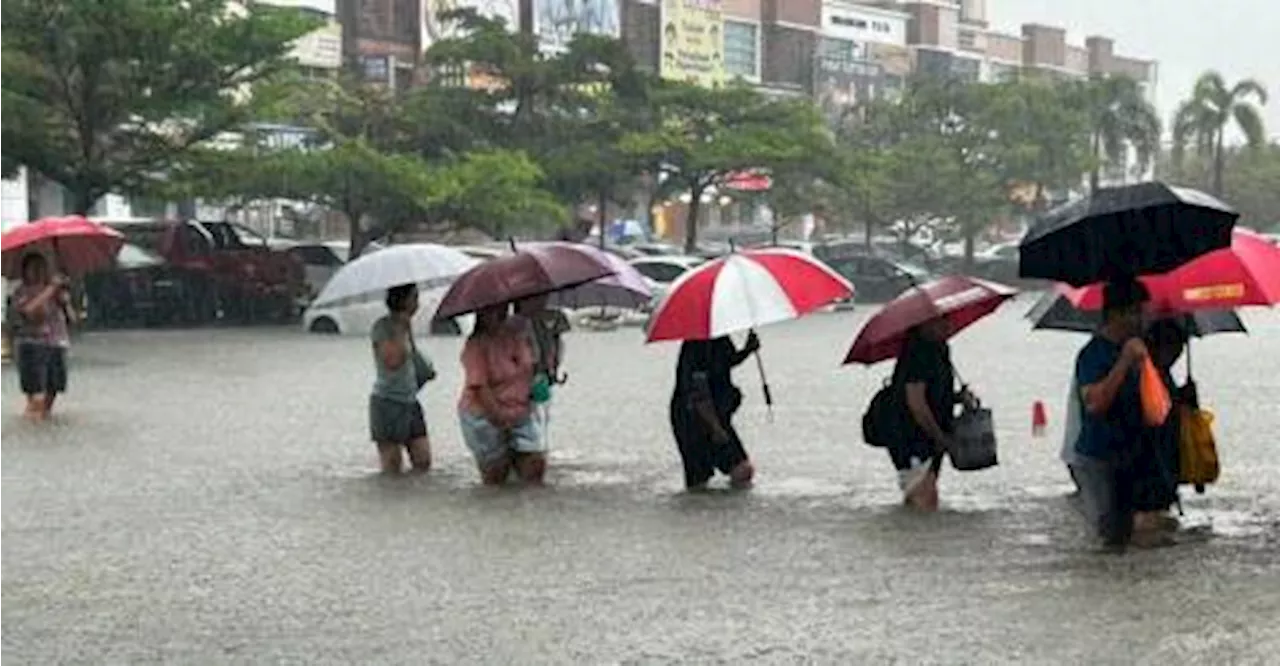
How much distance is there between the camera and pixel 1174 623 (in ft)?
27.1

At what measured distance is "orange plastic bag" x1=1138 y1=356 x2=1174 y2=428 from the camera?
31.9 feet

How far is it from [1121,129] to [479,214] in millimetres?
37004

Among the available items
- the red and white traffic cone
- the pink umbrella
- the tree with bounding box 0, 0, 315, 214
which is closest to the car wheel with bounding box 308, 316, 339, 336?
the tree with bounding box 0, 0, 315, 214

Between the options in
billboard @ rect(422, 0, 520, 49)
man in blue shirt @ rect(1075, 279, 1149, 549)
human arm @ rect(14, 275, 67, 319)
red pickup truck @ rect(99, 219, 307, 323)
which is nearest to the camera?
man in blue shirt @ rect(1075, 279, 1149, 549)

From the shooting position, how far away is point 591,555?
409 inches

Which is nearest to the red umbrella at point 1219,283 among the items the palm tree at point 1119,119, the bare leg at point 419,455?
the bare leg at point 419,455

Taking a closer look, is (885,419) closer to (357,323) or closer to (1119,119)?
(357,323)

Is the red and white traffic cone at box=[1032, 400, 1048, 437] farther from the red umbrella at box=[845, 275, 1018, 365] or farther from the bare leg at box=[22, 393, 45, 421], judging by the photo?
the bare leg at box=[22, 393, 45, 421]

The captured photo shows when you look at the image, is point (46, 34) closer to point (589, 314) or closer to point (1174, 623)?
point (589, 314)

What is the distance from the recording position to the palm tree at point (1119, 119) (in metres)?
69.2

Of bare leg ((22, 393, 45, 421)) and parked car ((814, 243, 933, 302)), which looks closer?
bare leg ((22, 393, 45, 421))

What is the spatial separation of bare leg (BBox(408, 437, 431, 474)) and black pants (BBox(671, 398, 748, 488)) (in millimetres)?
1942

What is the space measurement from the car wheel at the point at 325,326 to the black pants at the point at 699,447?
1953 centimetres

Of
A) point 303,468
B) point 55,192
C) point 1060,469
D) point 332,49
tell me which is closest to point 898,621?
point 1060,469
